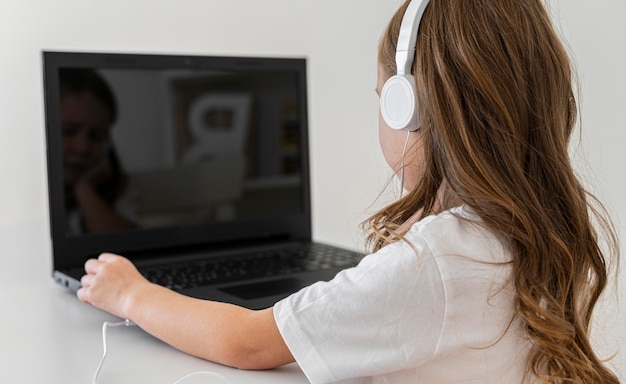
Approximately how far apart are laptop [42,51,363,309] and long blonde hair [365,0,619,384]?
1.15 ft

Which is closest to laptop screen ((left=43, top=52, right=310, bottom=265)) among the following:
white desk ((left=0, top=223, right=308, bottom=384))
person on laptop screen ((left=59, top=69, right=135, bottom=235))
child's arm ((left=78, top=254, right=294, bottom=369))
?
person on laptop screen ((left=59, top=69, right=135, bottom=235))

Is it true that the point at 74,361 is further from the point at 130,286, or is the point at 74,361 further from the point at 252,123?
the point at 252,123

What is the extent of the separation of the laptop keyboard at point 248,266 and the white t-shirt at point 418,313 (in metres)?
0.35

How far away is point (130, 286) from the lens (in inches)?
36.1

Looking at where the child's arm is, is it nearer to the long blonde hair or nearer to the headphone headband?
the long blonde hair

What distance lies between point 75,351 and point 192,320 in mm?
137

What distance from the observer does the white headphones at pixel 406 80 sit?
754 millimetres

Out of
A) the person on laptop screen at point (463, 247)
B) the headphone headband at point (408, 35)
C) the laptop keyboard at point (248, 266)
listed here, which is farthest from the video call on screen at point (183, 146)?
the headphone headband at point (408, 35)

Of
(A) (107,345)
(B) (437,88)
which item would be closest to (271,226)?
(A) (107,345)

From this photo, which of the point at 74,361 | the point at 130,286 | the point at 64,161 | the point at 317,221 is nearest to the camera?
the point at 74,361

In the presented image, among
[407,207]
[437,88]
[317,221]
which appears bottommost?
[317,221]

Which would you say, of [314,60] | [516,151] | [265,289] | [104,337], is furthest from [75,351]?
[314,60]

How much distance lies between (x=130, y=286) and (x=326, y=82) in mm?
1094

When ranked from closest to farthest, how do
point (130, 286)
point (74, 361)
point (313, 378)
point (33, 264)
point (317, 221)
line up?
point (313, 378), point (74, 361), point (130, 286), point (33, 264), point (317, 221)
